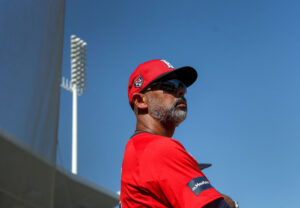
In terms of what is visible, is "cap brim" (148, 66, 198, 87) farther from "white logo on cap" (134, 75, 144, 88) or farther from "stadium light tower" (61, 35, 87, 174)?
"stadium light tower" (61, 35, 87, 174)

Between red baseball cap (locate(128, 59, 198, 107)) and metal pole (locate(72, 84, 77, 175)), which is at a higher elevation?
metal pole (locate(72, 84, 77, 175))

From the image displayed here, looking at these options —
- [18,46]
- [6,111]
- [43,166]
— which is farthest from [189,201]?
[18,46]

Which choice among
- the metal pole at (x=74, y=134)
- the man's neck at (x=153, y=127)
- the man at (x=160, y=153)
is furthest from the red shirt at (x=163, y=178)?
the metal pole at (x=74, y=134)

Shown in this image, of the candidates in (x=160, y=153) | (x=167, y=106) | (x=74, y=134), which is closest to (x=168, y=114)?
(x=167, y=106)

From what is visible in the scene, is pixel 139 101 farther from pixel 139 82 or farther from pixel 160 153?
pixel 160 153

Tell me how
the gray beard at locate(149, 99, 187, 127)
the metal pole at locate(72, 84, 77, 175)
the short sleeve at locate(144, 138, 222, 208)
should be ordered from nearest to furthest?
the short sleeve at locate(144, 138, 222, 208) < the gray beard at locate(149, 99, 187, 127) < the metal pole at locate(72, 84, 77, 175)

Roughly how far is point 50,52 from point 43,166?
17.9 inches

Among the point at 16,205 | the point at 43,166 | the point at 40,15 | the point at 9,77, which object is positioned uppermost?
the point at 40,15

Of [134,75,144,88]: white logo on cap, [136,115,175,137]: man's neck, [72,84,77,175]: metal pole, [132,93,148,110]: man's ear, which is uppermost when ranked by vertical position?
[72,84,77,175]: metal pole

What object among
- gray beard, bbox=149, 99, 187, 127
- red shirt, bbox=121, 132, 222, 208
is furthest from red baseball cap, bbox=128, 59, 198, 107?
red shirt, bbox=121, 132, 222, 208

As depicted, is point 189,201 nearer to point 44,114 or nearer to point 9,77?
point 44,114

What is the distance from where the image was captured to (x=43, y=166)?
50.8 inches

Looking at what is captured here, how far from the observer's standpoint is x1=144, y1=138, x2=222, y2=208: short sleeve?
4.37 ft

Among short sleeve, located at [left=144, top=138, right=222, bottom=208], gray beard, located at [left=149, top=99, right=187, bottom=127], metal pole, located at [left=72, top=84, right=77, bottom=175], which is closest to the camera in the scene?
short sleeve, located at [left=144, top=138, right=222, bottom=208]
